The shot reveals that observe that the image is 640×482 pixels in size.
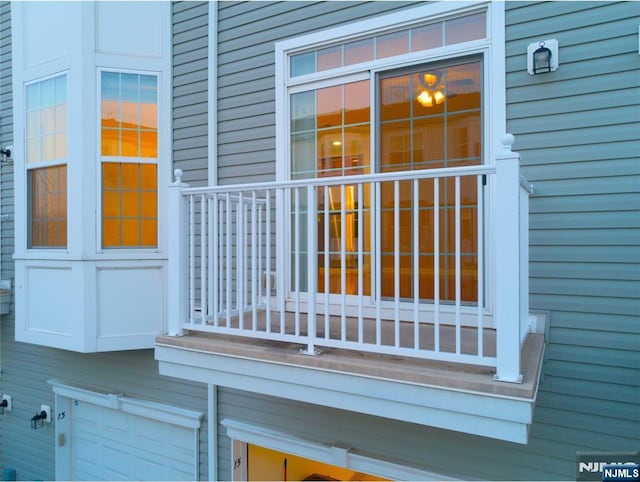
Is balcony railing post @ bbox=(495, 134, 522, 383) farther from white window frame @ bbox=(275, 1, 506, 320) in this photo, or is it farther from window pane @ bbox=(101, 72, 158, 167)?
window pane @ bbox=(101, 72, 158, 167)

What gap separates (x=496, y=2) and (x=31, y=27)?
404 centimetres

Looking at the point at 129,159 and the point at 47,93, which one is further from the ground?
the point at 47,93

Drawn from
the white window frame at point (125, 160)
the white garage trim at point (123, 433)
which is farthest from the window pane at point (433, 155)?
the white garage trim at point (123, 433)

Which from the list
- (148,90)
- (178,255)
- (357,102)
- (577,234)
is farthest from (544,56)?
(148,90)

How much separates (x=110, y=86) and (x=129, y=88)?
0.15 meters

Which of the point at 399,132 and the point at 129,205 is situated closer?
the point at 399,132

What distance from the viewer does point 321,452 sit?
3.12 m

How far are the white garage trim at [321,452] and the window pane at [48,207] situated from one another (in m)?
2.29

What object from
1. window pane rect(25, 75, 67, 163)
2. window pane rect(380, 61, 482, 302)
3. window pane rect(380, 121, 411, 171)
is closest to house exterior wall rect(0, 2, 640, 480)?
window pane rect(380, 61, 482, 302)

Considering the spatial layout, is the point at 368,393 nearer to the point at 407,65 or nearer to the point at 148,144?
the point at 407,65

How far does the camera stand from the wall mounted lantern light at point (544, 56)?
2477 millimetres

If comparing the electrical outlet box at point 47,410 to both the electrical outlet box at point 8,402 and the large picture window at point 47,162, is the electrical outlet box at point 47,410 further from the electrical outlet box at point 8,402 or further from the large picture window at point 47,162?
the large picture window at point 47,162

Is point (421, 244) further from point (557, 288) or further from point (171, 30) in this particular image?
point (171, 30)

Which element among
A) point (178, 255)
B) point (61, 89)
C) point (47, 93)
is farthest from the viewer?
point (47, 93)
